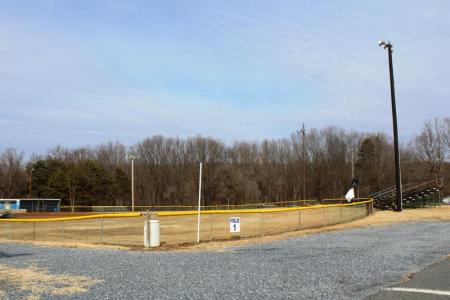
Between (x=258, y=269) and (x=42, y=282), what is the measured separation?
14.9ft

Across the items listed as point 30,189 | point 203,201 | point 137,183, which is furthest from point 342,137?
point 30,189

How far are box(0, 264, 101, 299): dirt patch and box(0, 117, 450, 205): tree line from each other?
8688 centimetres

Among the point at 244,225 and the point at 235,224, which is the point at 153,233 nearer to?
the point at 235,224

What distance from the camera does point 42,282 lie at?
31.1 feet

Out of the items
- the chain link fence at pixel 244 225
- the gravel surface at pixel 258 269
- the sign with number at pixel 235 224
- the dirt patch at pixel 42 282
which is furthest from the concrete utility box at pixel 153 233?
the dirt patch at pixel 42 282

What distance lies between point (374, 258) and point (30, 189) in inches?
4091

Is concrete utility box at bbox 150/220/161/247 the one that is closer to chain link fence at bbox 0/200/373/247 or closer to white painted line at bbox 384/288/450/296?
chain link fence at bbox 0/200/373/247

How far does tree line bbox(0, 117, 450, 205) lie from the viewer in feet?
337

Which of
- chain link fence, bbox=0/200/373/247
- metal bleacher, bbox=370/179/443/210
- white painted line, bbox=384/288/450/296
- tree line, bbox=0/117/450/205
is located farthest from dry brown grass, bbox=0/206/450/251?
tree line, bbox=0/117/450/205

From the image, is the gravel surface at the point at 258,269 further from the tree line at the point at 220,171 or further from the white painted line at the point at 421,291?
the tree line at the point at 220,171

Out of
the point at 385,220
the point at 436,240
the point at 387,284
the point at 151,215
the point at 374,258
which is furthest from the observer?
the point at 385,220

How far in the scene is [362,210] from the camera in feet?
97.8

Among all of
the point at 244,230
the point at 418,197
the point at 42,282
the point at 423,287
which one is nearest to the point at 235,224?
the point at 244,230

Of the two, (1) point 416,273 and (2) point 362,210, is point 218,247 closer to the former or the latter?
(1) point 416,273
